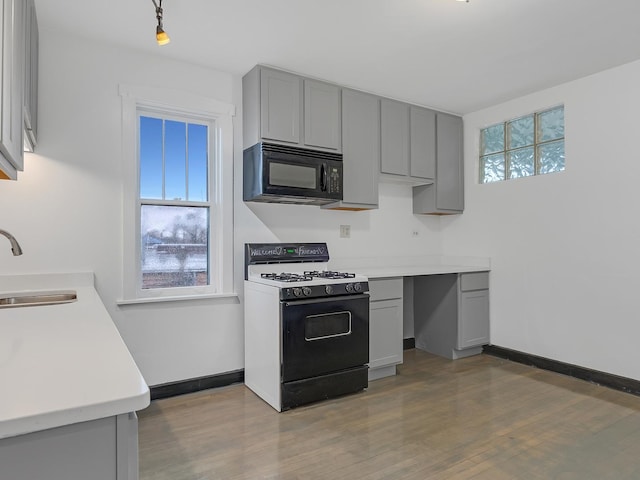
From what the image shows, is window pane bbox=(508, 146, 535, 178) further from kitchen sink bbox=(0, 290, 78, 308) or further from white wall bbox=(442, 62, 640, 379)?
kitchen sink bbox=(0, 290, 78, 308)

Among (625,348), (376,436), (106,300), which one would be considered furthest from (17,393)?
(625,348)

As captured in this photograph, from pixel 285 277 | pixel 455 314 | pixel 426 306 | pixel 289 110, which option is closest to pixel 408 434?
→ pixel 285 277

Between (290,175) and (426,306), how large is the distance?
6.86 ft

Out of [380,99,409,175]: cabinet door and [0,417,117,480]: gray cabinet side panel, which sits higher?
[380,99,409,175]: cabinet door

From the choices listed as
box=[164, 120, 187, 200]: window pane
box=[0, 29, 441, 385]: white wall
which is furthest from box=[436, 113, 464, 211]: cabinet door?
box=[164, 120, 187, 200]: window pane

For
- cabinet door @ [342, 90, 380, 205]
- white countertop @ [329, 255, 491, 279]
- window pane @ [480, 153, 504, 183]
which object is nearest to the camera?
cabinet door @ [342, 90, 380, 205]

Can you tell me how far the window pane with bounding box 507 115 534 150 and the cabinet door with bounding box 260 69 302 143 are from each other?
214 centimetres

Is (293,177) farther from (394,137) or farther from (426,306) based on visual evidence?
(426,306)

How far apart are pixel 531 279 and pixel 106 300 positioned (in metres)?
3.52

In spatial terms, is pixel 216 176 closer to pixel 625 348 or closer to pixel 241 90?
pixel 241 90

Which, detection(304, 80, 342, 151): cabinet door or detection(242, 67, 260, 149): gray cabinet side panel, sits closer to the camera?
detection(242, 67, 260, 149): gray cabinet side panel

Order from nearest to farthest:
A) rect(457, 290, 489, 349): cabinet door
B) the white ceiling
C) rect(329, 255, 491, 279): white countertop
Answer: the white ceiling
rect(329, 255, 491, 279): white countertop
rect(457, 290, 489, 349): cabinet door

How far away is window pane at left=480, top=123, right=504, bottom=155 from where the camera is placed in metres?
4.04

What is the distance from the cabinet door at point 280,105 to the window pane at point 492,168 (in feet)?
7.00
